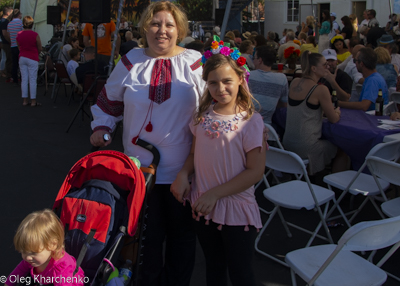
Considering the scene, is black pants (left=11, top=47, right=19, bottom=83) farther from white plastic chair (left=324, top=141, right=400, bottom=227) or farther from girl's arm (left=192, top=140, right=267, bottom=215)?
girl's arm (left=192, top=140, right=267, bottom=215)

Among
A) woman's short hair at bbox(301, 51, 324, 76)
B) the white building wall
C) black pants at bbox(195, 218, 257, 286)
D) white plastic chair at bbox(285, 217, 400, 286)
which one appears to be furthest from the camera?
the white building wall

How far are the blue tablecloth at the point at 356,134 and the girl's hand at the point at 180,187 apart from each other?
2.43m

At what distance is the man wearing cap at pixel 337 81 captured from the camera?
18.2ft

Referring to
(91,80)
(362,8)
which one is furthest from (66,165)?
(362,8)

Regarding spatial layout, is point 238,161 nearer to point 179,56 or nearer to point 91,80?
point 179,56

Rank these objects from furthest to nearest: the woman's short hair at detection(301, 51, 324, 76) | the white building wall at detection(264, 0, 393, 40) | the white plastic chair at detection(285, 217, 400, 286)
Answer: the white building wall at detection(264, 0, 393, 40) < the woman's short hair at detection(301, 51, 324, 76) < the white plastic chair at detection(285, 217, 400, 286)

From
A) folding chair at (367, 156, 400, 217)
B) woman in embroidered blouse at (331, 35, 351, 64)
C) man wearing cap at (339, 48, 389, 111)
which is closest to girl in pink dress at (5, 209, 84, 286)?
folding chair at (367, 156, 400, 217)

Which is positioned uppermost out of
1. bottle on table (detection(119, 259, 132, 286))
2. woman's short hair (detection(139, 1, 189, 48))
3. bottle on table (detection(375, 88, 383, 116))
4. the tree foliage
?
the tree foliage

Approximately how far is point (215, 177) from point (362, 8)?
23.8m

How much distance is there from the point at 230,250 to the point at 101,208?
26.9 inches

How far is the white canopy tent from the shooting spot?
18.5 meters

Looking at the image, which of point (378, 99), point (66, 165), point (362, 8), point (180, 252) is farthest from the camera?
point (362, 8)

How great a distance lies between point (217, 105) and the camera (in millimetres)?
2188

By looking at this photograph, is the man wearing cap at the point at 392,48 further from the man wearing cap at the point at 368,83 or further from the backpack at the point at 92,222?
the backpack at the point at 92,222
